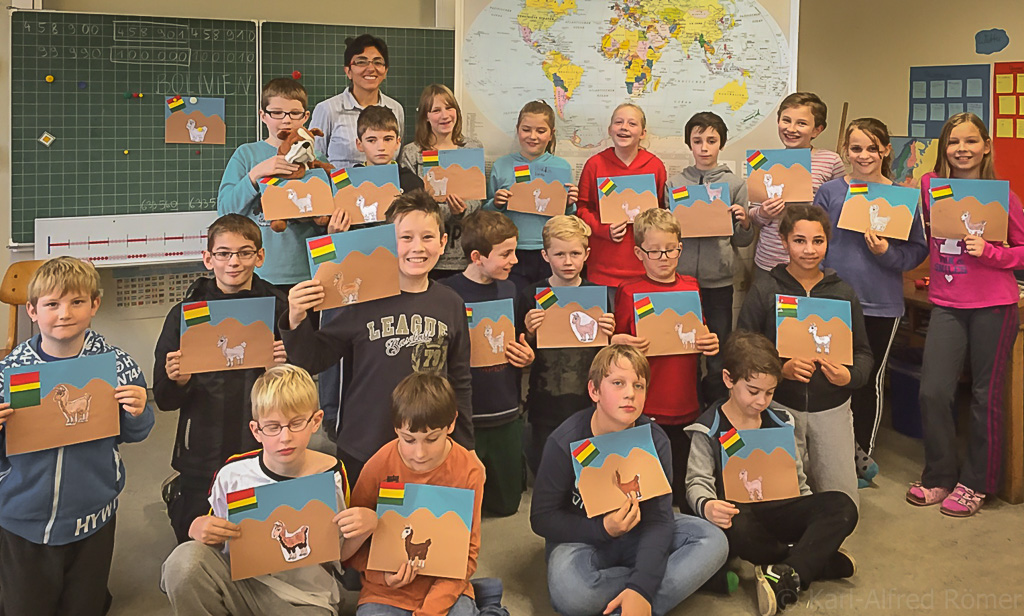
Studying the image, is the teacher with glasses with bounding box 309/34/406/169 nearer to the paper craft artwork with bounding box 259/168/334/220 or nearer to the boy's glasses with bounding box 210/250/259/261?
the paper craft artwork with bounding box 259/168/334/220

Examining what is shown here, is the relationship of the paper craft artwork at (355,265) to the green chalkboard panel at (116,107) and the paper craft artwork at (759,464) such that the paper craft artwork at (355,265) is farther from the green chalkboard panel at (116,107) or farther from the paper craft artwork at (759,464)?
the green chalkboard panel at (116,107)

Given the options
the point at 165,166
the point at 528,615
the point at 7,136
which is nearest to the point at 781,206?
the point at 528,615

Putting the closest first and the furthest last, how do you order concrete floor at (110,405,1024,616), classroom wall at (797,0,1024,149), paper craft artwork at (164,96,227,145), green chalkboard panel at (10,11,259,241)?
concrete floor at (110,405,1024,616)
green chalkboard panel at (10,11,259,241)
paper craft artwork at (164,96,227,145)
classroom wall at (797,0,1024,149)

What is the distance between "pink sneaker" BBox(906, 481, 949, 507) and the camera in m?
3.56

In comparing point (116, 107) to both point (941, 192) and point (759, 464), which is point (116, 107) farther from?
point (941, 192)

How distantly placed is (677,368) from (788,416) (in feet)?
1.52

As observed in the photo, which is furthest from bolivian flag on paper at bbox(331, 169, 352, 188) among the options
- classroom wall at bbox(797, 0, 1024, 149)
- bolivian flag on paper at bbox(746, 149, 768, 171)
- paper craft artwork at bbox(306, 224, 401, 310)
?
classroom wall at bbox(797, 0, 1024, 149)

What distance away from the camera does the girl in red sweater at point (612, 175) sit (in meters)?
3.87

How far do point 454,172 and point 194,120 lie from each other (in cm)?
156

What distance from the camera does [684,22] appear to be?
4.62m

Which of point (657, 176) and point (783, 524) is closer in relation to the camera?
point (783, 524)

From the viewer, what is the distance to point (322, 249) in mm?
2576

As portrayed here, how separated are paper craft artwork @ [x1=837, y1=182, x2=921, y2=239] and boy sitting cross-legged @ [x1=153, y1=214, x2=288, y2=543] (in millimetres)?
2264

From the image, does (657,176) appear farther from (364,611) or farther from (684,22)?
(364,611)
